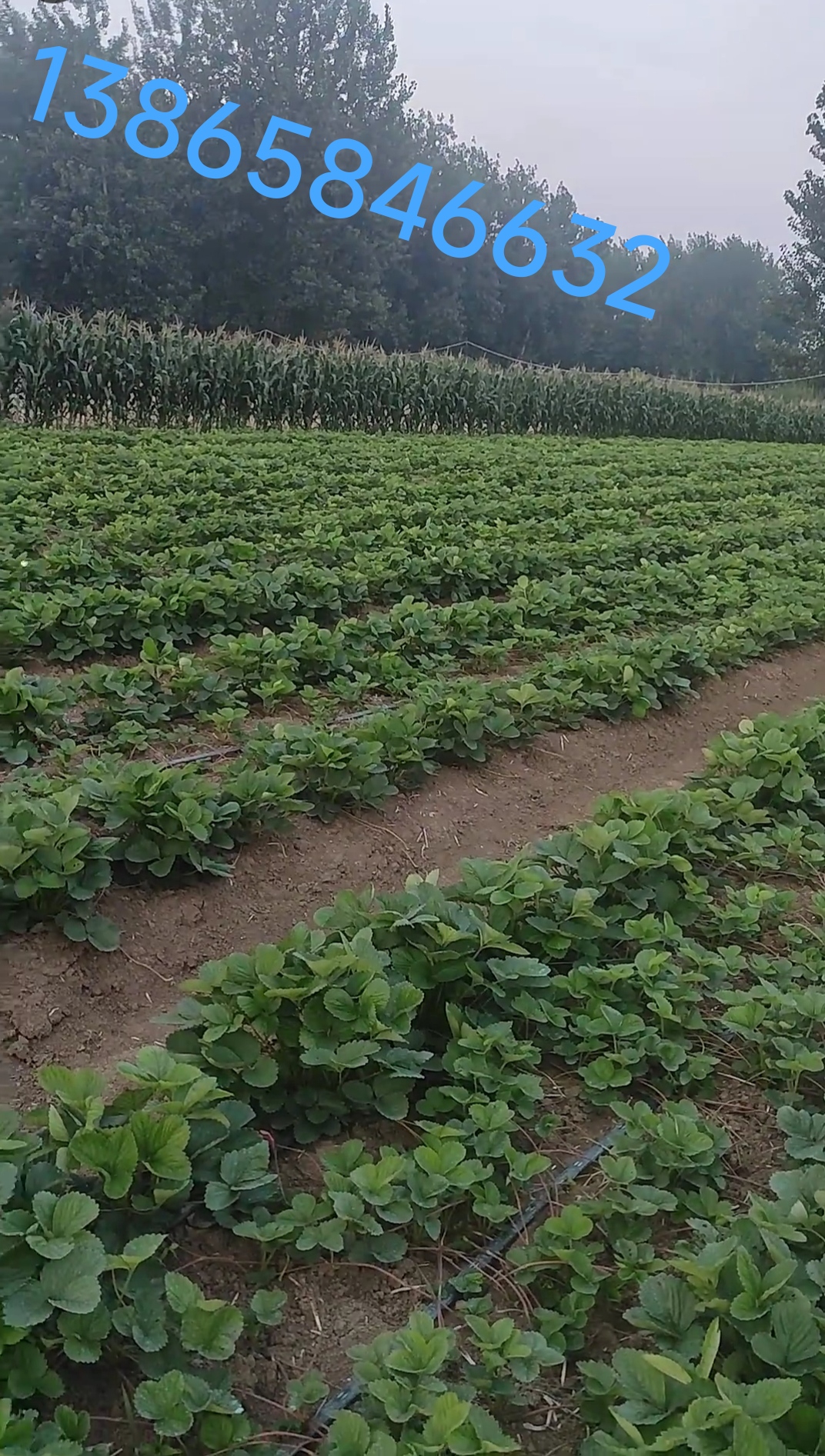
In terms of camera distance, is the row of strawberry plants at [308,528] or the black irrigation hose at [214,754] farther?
the row of strawberry plants at [308,528]

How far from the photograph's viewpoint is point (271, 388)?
17.0 meters

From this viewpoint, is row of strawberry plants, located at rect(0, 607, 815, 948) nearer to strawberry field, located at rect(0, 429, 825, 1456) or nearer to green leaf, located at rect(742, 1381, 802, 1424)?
strawberry field, located at rect(0, 429, 825, 1456)

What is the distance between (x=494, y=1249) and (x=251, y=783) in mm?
1741

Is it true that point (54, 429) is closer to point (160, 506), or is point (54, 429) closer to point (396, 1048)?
point (160, 506)

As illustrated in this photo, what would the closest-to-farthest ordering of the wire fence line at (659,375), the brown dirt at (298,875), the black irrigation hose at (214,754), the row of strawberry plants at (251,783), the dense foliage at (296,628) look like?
the brown dirt at (298,875) < the row of strawberry plants at (251,783) < the dense foliage at (296,628) < the black irrigation hose at (214,754) < the wire fence line at (659,375)

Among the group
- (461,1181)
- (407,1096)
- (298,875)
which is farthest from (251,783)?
(461,1181)

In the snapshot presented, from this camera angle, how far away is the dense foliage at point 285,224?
1212 inches

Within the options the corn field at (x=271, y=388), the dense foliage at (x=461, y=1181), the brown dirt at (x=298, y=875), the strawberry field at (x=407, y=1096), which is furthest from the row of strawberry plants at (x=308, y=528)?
the dense foliage at (x=461, y=1181)

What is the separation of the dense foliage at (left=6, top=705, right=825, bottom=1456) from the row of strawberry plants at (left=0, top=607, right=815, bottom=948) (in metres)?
0.66

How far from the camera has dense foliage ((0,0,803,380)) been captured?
3080 cm

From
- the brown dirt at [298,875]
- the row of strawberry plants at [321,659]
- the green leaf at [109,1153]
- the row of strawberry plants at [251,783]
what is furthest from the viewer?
the row of strawberry plants at [321,659]

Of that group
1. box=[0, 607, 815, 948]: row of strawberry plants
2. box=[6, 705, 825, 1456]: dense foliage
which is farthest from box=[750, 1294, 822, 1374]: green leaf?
box=[0, 607, 815, 948]: row of strawberry plants

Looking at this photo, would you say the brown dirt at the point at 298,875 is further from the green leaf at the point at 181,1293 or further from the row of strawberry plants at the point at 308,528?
the row of strawberry plants at the point at 308,528

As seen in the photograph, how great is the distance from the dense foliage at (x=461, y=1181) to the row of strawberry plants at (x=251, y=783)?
2.17ft
